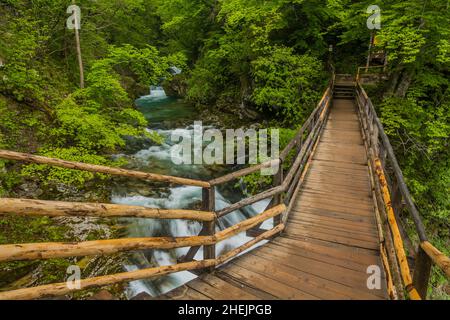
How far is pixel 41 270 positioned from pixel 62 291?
4966 mm

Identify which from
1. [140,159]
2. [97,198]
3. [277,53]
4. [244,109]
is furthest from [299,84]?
[97,198]

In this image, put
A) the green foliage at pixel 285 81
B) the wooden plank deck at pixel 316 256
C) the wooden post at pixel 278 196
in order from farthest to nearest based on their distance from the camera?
the green foliage at pixel 285 81, the wooden post at pixel 278 196, the wooden plank deck at pixel 316 256

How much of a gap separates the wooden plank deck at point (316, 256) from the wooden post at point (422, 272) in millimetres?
841

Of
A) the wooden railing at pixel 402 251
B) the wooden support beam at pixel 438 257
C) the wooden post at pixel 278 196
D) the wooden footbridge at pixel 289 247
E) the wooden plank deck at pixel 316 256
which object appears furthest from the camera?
the wooden post at pixel 278 196

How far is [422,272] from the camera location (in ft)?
8.72

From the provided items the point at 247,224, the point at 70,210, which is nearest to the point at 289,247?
the point at 247,224

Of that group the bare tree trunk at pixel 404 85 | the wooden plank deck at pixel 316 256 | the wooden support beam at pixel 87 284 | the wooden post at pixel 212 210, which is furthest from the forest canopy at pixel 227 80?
the wooden plank deck at pixel 316 256

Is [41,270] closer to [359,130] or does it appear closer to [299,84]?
[359,130]

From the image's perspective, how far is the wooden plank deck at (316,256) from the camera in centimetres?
340

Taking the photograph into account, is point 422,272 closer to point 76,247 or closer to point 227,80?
point 76,247

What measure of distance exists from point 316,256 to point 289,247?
1.51 feet

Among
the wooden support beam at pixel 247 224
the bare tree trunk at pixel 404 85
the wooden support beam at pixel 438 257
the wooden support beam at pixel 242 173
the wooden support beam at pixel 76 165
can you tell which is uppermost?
the bare tree trunk at pixel 404 85

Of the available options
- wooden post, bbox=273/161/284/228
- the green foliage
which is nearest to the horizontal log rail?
wooden post, bbox=273/161/284/228

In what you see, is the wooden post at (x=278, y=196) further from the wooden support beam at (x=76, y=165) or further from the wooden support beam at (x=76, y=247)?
the wooden support beam at (x=76, y=247)
